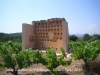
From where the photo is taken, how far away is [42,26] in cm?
1216

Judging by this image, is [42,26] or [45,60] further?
[42,26]

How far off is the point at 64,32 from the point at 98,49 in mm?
4713

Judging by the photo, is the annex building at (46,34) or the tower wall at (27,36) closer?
the annex building at (46,34)

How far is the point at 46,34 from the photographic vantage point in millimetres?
12016

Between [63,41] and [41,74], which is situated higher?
[63,41]

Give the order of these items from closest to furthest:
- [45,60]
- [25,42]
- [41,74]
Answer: [45,60]
[41,74]
[25,42]

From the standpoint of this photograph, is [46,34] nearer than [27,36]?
No

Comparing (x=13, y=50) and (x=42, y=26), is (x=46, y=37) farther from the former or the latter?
(x=13, y=50)

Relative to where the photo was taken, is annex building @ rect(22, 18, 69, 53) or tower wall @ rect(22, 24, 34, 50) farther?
tower wall @ rect(22, 24, 34, 50)

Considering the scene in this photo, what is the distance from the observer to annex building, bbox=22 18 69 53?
11125 mm

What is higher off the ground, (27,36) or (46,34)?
(46,34)

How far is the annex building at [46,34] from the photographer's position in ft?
36.5

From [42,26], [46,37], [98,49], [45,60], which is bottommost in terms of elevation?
[45,60]

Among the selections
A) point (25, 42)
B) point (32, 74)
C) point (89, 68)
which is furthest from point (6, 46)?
point (25, 42)
